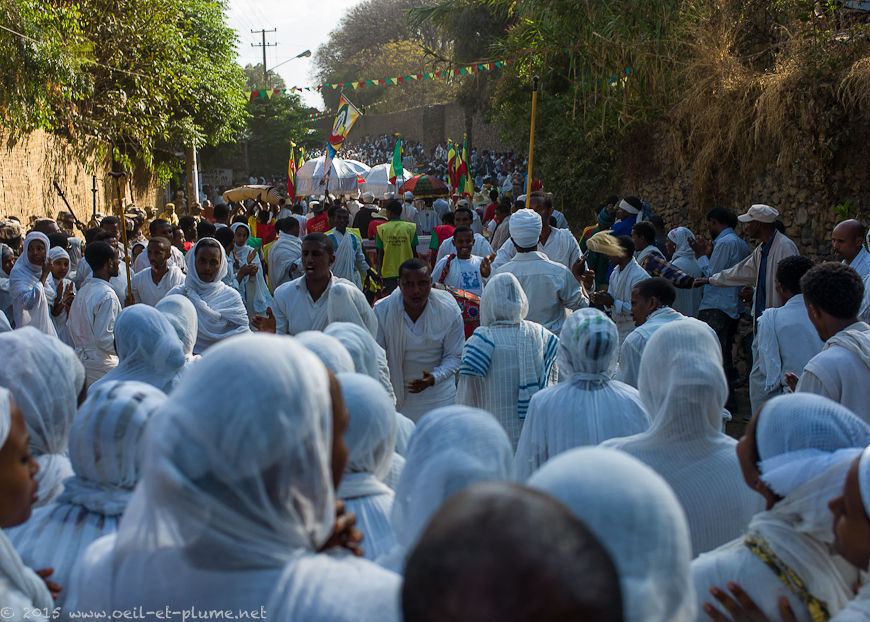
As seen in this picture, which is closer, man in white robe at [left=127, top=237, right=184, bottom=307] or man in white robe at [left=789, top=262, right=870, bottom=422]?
man in white robe at [left=789, top=262, right=870, bottom=422]

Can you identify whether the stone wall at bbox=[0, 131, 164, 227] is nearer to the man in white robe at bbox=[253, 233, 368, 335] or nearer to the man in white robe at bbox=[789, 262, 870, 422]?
the man in white robe at bbox=[253, 233, 368, 335]

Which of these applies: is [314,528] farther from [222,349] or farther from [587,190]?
[587,190]

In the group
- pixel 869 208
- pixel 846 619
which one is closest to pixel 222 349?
pixel 846 619

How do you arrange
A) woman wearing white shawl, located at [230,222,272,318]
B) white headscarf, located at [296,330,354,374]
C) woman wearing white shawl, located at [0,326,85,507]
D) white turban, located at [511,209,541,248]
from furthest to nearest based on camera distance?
woman wearing white shawl, located at [230,222,272,318], white turban, located at [511,209,541,248], white headscarf, located at [296,330,354,374], woman wearing white shawl, located at [0,326,85,507]

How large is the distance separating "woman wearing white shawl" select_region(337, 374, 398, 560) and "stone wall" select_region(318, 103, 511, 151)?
104ft

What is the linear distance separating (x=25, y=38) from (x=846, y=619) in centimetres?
1423

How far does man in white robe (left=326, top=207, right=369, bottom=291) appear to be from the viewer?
9039 millimetres

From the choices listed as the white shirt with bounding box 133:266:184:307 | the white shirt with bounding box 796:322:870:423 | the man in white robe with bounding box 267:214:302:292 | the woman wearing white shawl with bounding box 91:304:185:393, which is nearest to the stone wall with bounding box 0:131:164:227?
the man in white robe with bounding box 267:214:302:292

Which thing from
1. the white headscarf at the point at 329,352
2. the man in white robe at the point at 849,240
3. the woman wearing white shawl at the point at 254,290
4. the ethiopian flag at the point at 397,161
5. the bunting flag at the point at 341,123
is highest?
the bunting flag at the point at 341,123

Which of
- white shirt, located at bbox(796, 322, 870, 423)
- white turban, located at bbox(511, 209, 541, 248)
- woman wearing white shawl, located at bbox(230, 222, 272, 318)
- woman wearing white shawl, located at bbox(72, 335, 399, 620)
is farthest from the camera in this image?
woman wearing white shawl, located at bbox(230, 222, 272, 318)

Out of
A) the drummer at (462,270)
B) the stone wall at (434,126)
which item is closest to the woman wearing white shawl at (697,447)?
the drummer at (462,270)

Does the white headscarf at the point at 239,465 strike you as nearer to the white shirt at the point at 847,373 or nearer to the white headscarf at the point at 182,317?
the white shirt at the point at 847,373

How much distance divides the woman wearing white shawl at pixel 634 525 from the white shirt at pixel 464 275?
597 centimetres

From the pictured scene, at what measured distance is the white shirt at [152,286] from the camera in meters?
6.67
